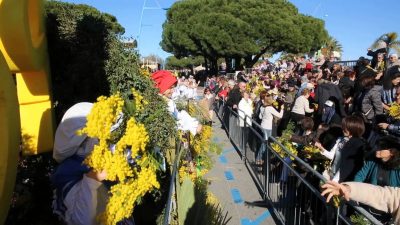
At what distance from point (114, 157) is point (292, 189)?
12.3 ft

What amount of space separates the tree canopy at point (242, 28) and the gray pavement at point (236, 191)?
1308 inches

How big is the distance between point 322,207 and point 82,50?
3.71 meters

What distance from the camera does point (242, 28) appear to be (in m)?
42.7

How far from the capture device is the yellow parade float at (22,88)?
2.84 metres

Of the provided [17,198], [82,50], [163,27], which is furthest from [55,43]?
[163,27]

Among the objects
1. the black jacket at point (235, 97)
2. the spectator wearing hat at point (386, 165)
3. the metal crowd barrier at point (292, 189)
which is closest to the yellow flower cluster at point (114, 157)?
the metal crowd barrier at point (292, 189)

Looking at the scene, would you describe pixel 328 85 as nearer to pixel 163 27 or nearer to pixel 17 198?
pixel 17 198

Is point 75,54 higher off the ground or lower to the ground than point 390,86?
higher

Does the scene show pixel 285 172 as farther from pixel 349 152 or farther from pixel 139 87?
pixel 139 87

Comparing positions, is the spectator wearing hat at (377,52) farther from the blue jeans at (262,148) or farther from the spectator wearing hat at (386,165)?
the spectator wearing hat at (386,165)

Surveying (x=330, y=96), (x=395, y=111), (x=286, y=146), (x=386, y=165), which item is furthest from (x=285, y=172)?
(x=330, y=96)

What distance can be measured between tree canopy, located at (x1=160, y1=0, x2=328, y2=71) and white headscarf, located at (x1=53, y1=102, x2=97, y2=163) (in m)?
40.6

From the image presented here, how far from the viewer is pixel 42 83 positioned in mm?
4852

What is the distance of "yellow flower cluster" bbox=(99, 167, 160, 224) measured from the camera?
2.17 meters
